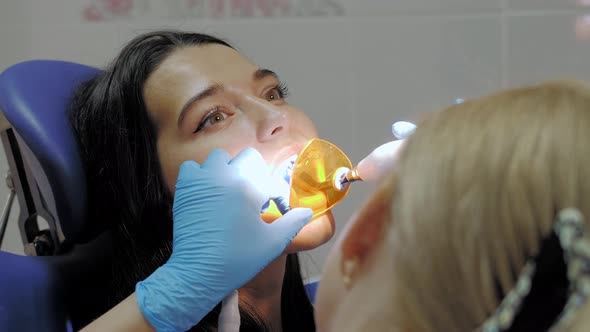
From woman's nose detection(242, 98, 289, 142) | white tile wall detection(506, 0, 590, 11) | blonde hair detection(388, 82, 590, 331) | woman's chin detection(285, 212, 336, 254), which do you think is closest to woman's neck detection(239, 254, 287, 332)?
woman's chin detection(285, 212, 336, 254)

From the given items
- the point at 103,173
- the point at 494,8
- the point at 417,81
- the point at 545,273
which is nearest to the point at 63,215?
the point at 103,173

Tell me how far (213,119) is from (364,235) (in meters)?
0.56

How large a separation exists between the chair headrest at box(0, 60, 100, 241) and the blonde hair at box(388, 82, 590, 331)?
733mm

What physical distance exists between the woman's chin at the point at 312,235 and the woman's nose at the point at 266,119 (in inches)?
6.8

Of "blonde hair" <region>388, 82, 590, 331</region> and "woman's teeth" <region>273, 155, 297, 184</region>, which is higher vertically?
"blonde hair" <region>388, 82, 590, 331</region>

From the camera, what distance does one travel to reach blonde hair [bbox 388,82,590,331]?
451 mm

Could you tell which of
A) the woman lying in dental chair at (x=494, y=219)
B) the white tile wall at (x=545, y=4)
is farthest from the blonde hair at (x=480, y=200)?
the white tile wall at (x=545, y=4)

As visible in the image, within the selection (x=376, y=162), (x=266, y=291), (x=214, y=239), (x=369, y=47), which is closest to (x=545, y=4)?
(x=369, y=47)

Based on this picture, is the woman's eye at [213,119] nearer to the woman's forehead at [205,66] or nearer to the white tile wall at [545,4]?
the woman's forehead at [205,66]

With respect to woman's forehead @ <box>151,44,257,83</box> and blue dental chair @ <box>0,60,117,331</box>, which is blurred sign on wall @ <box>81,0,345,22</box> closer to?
blue dental chair @ <box>0,60,117,331</box>

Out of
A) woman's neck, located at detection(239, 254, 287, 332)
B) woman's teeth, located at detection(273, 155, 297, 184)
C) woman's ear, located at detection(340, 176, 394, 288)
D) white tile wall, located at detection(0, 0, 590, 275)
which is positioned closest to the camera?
woman's ear, located at detection(340, 176, 394, 288)

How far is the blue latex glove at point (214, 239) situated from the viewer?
91 cm

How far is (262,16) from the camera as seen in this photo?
1.74 m

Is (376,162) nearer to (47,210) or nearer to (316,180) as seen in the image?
(316,180)
